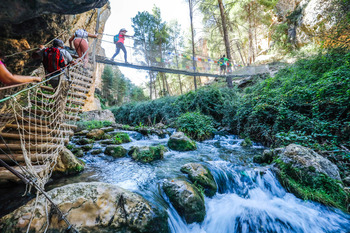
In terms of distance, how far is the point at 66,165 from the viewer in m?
2.92

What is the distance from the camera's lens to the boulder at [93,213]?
143cm

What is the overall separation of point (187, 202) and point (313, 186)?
2.14 meters

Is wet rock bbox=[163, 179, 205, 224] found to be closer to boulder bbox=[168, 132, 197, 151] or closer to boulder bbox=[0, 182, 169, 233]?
boulder bbox=[0, 182, 169, 233]

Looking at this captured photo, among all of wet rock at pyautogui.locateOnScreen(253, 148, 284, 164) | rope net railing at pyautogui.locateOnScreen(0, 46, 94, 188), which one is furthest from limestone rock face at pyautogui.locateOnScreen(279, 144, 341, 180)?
rope net railing at pyautogui.locateOnScreen(0, 46, 94, 188)

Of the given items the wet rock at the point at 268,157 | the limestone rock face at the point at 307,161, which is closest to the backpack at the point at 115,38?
the wet rock at the point at 268,157

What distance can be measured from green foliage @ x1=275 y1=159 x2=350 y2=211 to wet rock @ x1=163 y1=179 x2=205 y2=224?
5.61 feet

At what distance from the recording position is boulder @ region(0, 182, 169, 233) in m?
1.43

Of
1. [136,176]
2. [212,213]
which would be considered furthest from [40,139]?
[212,213]

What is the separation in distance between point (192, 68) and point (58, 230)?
894 cm

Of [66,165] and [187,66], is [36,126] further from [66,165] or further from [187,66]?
[187,66]

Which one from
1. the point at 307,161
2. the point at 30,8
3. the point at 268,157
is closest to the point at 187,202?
the point at 307,161

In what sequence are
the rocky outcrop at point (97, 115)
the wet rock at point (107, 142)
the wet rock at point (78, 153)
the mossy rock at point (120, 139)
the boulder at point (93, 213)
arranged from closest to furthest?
the boulder at point (93, 213), the wet rock at point (78, 153), the wet rock at point (107, 142), the mossy rock at point (120, 139), the rocky outcrop at point (97, 115)

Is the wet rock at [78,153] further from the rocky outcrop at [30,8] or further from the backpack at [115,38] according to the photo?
the backpack at [115,38]

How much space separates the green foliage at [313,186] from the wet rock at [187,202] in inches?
67.3
